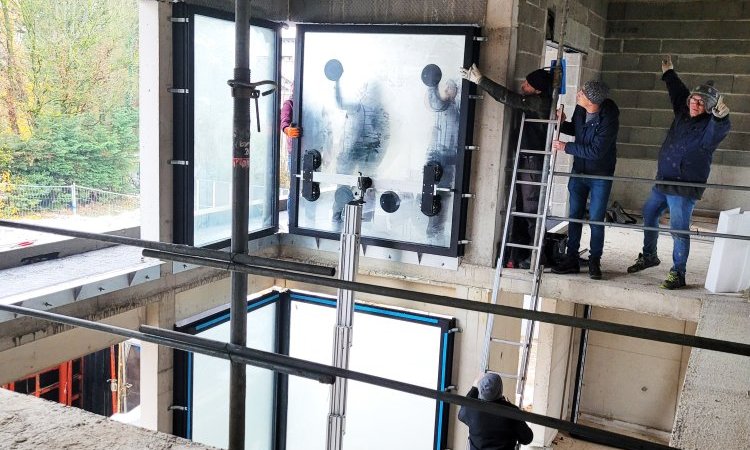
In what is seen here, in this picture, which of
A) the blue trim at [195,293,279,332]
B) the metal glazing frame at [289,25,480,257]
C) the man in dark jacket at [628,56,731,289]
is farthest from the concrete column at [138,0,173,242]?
the man in dark jacket at [628,56,731,289]

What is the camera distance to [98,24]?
15.3 metres

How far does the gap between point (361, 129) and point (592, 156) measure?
208cm

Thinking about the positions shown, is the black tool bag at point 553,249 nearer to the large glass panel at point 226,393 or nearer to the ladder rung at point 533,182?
the ladder rung at point 533,182

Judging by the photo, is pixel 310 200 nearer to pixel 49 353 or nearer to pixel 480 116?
pixel 480 116

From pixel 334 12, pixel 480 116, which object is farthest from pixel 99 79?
pixel 480 116

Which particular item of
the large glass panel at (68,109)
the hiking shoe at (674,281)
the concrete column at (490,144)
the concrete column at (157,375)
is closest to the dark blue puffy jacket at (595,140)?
the concrete column at (490,144)

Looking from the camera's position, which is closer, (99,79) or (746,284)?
(746,284)

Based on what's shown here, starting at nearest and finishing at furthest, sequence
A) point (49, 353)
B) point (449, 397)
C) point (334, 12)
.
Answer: point (449, 397)
point (49, 353)
point (334, 12)

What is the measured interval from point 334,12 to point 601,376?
6463mm

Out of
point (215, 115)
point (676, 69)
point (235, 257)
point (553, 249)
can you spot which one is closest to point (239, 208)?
point (235, 257)

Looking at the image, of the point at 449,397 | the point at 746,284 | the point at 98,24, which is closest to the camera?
the point at 449,397

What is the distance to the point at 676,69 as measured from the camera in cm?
867

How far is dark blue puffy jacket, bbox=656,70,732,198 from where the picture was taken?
5016mm

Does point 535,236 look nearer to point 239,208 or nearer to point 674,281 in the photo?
point 674,281
